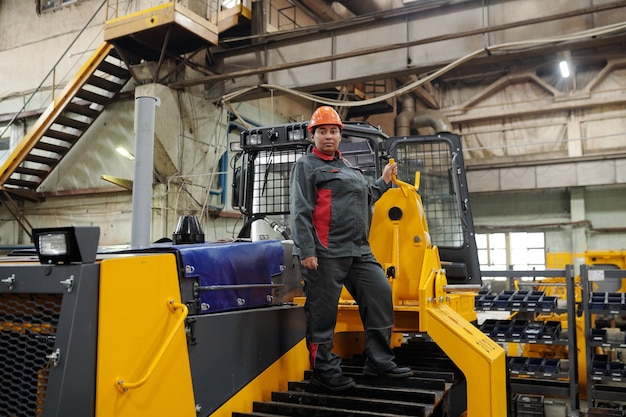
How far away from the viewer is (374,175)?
15.8 feet

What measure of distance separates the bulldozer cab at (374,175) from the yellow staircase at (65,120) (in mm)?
7860

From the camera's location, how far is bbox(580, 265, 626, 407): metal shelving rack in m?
7.17

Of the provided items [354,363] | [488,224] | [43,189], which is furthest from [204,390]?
[488,224]

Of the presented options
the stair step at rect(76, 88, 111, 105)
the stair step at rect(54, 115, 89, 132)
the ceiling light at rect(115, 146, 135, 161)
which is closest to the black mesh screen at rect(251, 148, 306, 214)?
the ceiling light at rect(115, 146, 135, 161)

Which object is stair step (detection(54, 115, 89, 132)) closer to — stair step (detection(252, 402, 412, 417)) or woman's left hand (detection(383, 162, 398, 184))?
woman's left hand (detection(383, 162, 398, 184))

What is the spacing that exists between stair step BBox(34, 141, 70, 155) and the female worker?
35.2 ft

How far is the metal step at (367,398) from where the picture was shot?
2918mm

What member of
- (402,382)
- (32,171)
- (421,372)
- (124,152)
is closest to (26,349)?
(402,382)

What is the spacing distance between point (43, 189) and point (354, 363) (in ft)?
38.8

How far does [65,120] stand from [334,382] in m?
11.0

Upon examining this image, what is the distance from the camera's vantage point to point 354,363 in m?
3.76

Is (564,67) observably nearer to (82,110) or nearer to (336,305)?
(82,110)

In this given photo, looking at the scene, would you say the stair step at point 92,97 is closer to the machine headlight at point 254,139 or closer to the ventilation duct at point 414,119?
the machine headlight at point 254,139

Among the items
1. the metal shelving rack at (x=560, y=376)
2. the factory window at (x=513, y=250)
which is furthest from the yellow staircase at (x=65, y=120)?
the factory window at (x=513, y=250)
